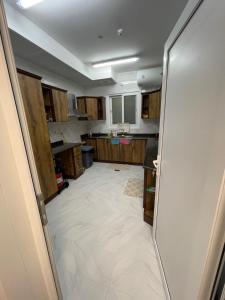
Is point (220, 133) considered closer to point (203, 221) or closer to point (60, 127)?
point (203, 221)

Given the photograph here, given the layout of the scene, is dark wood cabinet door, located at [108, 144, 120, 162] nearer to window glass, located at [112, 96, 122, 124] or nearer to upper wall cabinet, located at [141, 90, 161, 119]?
window glass, located at [112, 96, 122, 124]

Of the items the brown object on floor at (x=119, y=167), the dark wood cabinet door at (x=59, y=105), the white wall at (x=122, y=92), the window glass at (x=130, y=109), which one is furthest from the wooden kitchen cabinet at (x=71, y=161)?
the window glass at (x=130, y=109)

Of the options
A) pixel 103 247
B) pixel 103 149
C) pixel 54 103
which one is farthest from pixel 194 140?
pixel 103 149

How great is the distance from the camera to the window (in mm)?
4449

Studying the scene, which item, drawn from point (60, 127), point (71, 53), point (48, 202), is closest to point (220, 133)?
point (48, 202)

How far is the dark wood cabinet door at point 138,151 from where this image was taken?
155 inches

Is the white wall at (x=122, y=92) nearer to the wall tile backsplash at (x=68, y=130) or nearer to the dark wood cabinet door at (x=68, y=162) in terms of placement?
the wall tile backsplash at (x=68, y=130)

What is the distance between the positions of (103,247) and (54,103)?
275cm

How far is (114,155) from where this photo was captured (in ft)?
14.2

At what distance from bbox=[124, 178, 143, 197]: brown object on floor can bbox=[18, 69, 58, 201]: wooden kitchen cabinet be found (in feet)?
4.84

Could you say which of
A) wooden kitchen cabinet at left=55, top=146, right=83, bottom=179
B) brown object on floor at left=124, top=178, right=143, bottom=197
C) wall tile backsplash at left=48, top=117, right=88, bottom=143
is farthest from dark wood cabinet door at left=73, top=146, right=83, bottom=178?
brown object on floor at left=124, top=178, right=143, bottom=197

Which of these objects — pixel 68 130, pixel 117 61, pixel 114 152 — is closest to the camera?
pixel 117 61

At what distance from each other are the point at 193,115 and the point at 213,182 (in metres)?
0.34

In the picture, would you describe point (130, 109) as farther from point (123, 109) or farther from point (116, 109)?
point (116, 109)
